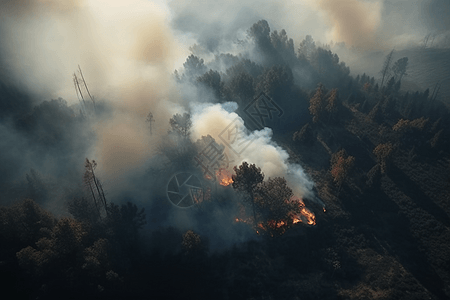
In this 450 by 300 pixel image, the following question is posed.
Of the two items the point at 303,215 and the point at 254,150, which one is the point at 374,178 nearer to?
the point at 303,215

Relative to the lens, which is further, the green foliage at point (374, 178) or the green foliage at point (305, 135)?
the green foliage at point (305, 135)

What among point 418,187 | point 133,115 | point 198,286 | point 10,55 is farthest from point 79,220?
point 10,55

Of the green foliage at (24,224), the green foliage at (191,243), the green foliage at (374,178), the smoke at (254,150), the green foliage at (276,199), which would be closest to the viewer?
the green foliage at (24,224)

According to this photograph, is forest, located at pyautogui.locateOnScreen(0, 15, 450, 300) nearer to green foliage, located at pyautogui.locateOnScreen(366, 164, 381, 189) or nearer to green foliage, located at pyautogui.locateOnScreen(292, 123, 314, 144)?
green foliage, located at pyautogui.locateOnScreen(366, 164, 381, 189)

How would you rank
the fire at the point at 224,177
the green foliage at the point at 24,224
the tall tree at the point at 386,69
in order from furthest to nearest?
the tall tree at the point at 386,69
the fire at the point at 224,177
the green foliage at the point at 24,224

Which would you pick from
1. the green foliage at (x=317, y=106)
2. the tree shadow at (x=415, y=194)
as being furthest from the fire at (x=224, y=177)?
the tree shadow at (x=415, y=194)

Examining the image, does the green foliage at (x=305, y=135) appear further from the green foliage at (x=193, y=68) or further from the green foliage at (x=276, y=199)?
the green foliage at (x=193, y=68)

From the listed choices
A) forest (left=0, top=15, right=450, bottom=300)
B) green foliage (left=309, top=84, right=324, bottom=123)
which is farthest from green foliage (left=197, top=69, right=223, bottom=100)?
green foliage (left=309, top=84, right=324, bottom=123)
